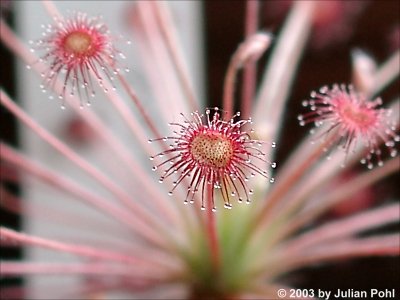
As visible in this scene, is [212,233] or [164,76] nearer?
[212,233]

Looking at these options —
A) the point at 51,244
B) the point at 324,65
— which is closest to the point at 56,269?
the point at 51,244

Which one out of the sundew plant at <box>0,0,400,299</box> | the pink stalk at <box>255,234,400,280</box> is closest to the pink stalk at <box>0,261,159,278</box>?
the sundew plant at <box>0,0,400,299</box>

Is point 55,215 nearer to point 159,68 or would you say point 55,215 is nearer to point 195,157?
point 159,68

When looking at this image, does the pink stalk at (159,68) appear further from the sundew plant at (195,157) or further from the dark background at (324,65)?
the dark background at (324,65)

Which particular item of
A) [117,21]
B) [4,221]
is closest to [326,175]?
[117,21]

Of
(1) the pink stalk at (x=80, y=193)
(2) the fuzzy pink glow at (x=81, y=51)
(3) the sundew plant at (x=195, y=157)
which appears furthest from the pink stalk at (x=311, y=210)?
(2) the fuzzy pink glow at (x=81, y=51)

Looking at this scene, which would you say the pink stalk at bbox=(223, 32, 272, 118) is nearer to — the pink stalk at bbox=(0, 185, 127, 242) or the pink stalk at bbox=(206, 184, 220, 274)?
the pink stalk at bbox=(206, 184, 220, 274)
